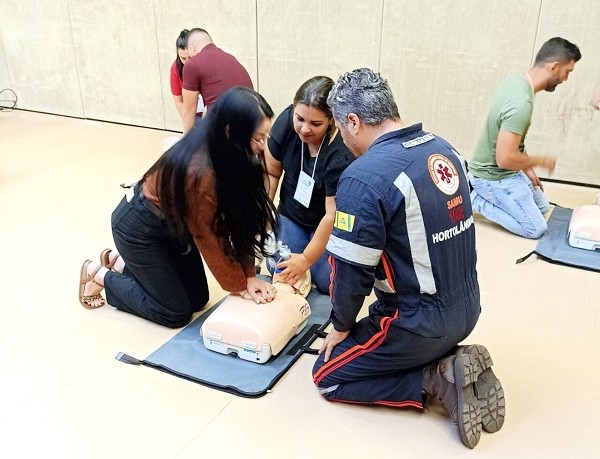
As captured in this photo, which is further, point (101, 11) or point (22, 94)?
point (22, 94)

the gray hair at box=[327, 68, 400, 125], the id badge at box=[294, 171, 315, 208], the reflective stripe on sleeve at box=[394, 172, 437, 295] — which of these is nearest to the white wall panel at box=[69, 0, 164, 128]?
the id badge at box=[294, 171, 315, 208]

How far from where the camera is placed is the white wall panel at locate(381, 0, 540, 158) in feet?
13.3

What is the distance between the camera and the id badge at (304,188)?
2.48 m

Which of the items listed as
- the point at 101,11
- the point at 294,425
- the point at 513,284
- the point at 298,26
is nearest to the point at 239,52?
the point at 298,26

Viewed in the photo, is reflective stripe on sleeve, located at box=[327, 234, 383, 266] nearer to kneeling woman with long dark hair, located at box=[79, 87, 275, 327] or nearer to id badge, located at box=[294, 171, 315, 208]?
kneeling woman with long dark hair, located at box=[79, 87, 275, 327]

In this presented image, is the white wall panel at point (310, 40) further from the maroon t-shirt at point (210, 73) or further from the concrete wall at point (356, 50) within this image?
the maroon t-shirt at point (210, 73)

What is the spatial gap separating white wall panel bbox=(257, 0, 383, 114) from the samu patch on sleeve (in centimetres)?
318

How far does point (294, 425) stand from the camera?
185 centimetres

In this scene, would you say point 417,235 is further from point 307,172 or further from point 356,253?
point 307,172

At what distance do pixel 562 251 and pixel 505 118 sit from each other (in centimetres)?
80

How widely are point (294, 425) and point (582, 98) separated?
339 cm

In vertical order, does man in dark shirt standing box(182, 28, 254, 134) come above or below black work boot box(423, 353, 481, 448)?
above

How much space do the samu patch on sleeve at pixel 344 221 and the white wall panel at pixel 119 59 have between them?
4.42 metres

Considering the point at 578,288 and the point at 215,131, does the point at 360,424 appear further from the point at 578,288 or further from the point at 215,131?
the point at 578,288
